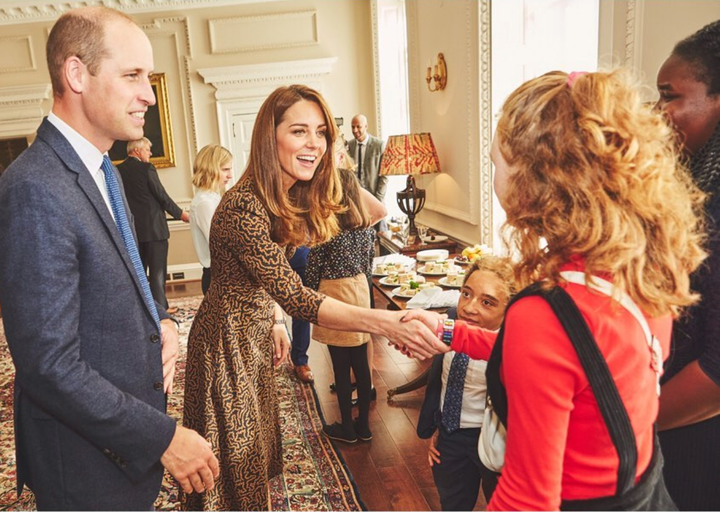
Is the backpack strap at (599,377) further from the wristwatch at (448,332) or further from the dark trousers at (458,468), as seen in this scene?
the dark trousers at (458,468)

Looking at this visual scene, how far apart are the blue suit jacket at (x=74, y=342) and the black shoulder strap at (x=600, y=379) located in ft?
2.83

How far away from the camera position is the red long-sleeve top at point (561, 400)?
2.62 ft

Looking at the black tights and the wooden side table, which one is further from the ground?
the wooden side table

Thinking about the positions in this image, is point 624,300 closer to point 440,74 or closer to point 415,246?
point 415,246

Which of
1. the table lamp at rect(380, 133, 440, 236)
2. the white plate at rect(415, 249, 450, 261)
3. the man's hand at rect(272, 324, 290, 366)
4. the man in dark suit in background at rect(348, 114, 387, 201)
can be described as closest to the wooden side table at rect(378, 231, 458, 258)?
the table lamp at rect(380, 133, 440, 236)

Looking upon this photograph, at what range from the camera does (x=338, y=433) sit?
3.08 m

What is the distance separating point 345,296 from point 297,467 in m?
0.92

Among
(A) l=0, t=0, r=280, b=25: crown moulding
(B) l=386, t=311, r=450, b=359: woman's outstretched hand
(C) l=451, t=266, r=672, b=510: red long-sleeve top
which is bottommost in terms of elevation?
(B) l=386, t=311, r=450, b=359: woman's outstretched hand

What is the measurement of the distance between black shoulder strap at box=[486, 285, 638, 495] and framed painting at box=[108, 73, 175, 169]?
7376 mm

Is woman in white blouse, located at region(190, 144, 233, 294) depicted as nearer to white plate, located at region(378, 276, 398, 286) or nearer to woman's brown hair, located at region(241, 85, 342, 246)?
white plate, located at region(378, 276, 398, 286)

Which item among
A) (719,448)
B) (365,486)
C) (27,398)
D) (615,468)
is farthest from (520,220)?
(365,486)

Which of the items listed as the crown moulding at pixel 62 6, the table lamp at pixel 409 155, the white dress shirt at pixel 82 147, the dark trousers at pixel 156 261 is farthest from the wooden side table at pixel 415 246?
the crown moulding at pixel 62 6

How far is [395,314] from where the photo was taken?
5.65 feet

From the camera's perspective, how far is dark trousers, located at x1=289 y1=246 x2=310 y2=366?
3.89m
